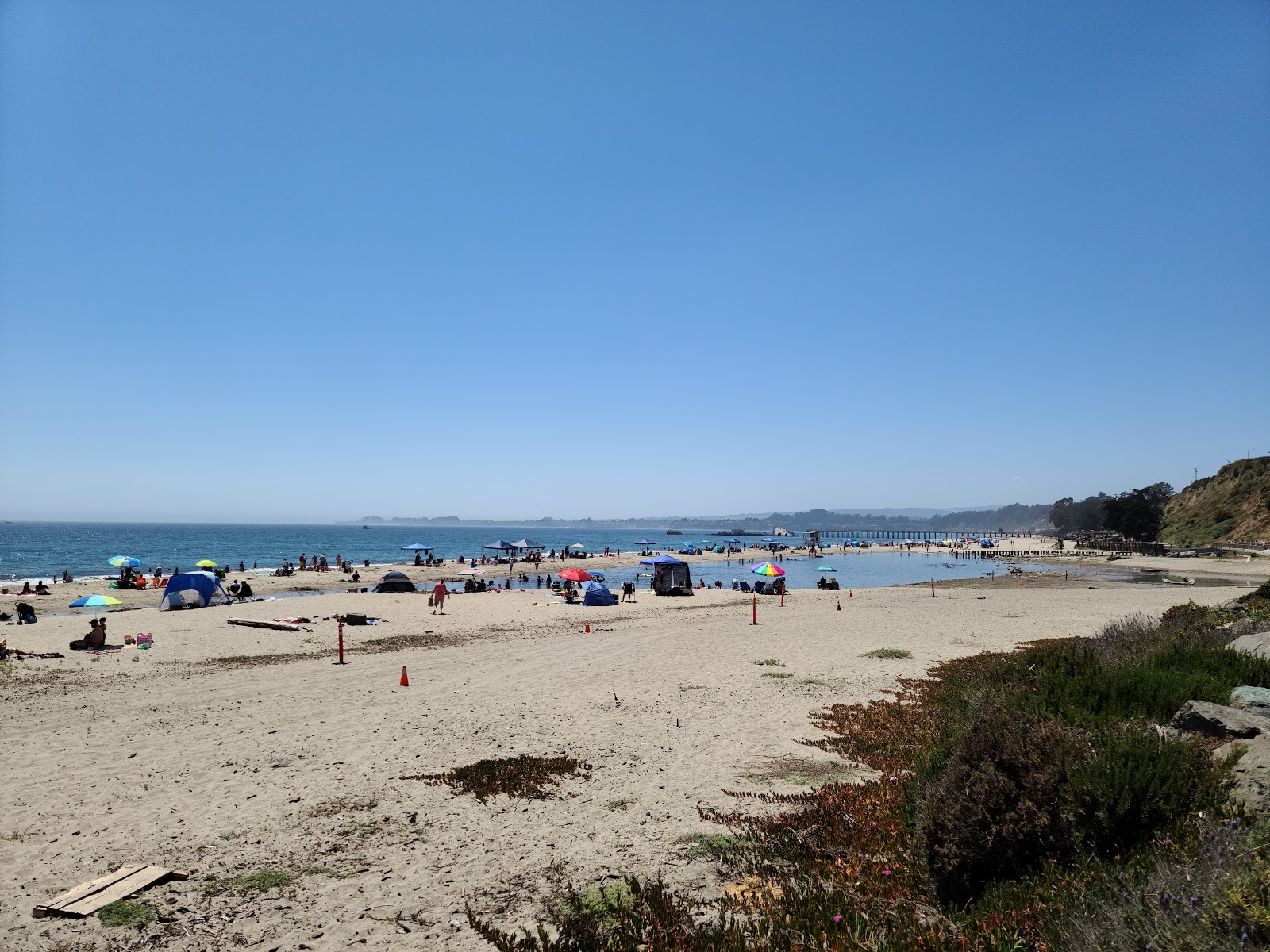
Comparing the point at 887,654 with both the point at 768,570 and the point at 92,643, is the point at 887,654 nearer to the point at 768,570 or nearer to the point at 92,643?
the point at 768,570

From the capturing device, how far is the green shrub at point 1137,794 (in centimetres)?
456

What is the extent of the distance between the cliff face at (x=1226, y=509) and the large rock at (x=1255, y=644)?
83158 millimetres

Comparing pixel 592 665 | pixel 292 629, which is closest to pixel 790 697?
pixel 592 665

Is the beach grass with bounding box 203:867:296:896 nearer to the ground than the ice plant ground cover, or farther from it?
nearer to the ground

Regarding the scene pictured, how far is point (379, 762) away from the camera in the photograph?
30.7 ft

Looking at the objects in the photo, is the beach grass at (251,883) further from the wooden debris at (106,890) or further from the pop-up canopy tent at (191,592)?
the pop-up canopy tent at (191,592)

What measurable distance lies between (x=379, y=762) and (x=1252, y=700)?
32.4ft

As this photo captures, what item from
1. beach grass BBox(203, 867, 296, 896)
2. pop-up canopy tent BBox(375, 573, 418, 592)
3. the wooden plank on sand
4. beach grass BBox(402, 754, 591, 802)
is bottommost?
pop-up canopy tent BBox(375, 573, 418, 592)

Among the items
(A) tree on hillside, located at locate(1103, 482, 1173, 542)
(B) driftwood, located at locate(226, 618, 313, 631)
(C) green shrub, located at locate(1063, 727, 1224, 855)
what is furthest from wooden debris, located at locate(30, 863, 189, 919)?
(A) tree on hillside, located at locate(1103, 482, 1173, 542)

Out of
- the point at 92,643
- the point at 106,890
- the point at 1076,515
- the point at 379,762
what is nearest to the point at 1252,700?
the point at 379,762

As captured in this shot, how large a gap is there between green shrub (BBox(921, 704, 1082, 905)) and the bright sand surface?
1.86 metres

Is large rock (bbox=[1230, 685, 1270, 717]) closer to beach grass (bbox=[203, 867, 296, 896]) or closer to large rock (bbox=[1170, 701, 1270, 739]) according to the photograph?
large rock (bbox=[1170, 701, 1270, 739])

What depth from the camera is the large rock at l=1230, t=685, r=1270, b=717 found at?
678 centimetres

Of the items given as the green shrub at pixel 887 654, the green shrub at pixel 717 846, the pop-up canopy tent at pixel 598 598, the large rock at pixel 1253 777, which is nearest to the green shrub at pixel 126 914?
the green shrub at pixel 717 846
